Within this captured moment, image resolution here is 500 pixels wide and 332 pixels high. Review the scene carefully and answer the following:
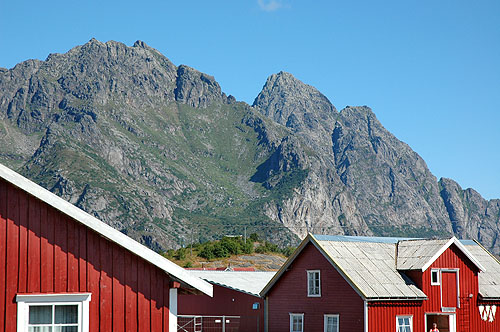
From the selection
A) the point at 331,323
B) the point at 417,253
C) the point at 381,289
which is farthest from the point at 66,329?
the point at 417,253

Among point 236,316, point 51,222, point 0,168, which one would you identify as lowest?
point 236,316

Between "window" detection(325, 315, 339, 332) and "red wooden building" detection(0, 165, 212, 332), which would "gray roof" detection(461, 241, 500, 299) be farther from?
"red wooden building" detection(0, 165, 212, 332)

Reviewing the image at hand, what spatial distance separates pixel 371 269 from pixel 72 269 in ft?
89.5

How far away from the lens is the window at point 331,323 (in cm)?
4003

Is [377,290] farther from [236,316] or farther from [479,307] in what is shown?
[236,316]

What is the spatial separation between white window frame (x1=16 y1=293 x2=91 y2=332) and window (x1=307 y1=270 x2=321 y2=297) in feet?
87.8

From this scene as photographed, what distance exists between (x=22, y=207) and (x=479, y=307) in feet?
110

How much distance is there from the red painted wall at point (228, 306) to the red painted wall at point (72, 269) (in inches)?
1229

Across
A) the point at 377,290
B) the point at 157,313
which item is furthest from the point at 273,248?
the point at 157,313

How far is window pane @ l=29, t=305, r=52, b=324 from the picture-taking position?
15625 mm

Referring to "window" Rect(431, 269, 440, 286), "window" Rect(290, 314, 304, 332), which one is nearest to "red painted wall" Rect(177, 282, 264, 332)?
"window" Rect(290, 314, 304, 332)

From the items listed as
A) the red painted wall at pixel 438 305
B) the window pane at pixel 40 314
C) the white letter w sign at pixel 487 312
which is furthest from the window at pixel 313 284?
the window pane at pixel 40 314

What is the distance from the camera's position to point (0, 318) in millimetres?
15398

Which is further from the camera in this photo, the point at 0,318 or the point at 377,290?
the point at 377,290
